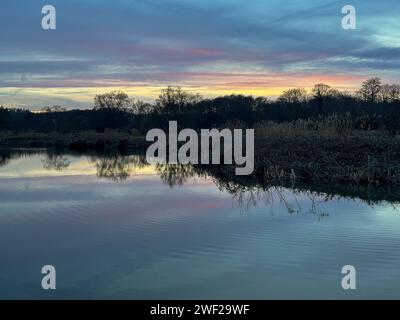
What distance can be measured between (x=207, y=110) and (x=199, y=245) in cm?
4167

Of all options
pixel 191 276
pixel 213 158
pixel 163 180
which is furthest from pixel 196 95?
pixel 191 276

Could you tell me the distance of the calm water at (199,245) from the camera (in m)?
5.04

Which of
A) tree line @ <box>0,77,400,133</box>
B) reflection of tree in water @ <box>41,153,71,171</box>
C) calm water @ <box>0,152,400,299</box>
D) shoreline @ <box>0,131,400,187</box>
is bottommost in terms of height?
calm water @ <box>0,152,400,299</box>

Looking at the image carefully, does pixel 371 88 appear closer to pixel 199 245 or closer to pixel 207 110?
pixel 207 110

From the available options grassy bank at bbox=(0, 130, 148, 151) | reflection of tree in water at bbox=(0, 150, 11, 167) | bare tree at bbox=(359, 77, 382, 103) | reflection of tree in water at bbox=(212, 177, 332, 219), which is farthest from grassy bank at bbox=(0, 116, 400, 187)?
bare tree at bbox=(359, 77, 382, 103)

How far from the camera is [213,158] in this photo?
20.9m

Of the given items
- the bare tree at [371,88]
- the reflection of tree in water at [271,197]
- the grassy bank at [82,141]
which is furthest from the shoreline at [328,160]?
the bare tree at [371,88]

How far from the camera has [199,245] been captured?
6656 millimetres

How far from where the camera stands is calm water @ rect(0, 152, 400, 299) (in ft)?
16.5

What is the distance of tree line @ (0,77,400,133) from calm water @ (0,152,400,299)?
14.9 m

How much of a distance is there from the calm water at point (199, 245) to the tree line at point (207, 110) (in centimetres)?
1493

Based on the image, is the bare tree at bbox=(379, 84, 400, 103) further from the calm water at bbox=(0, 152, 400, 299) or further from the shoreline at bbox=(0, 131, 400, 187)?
the calm water at bbox=(0, 152, 400, 299)

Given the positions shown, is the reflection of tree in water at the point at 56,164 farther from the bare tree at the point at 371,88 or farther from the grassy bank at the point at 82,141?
the bare tree at the point at 371,88

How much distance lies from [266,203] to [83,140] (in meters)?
34.7
